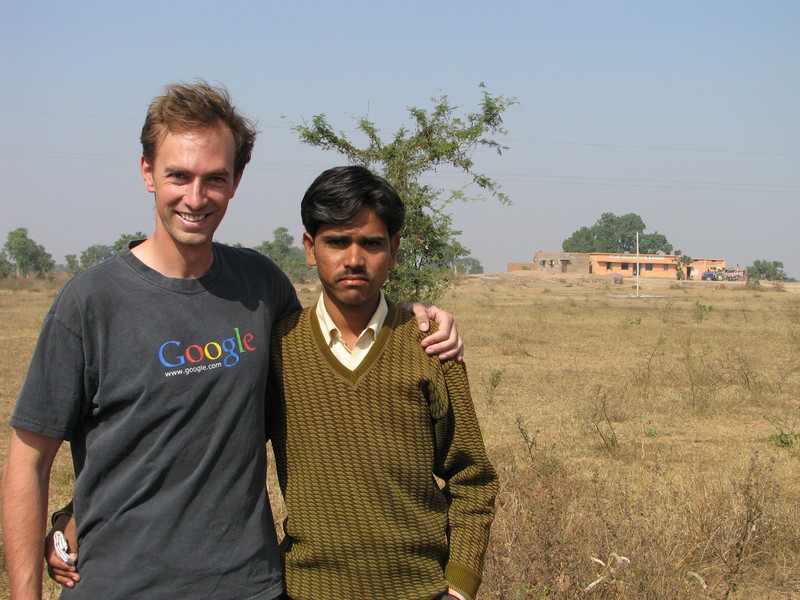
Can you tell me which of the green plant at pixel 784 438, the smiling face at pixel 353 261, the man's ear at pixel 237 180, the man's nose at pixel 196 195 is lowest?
the green plant at pixel 784 438

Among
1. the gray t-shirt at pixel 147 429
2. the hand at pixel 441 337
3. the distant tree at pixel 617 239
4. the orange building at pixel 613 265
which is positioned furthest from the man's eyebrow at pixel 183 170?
the distant tree at pixel 617 239

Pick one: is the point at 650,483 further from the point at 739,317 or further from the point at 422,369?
the point at 739,317

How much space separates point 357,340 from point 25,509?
2.81 ft

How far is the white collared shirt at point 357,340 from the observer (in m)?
1.96

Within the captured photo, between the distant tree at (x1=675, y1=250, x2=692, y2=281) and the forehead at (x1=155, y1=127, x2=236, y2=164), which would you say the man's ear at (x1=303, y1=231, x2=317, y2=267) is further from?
the distant tree at (x1=675, y1=250, x2=692, y2=281)

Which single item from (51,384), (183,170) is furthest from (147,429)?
(183,170)

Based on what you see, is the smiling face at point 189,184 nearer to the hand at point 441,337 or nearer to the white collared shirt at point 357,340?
the white collared shirt at point 357,340

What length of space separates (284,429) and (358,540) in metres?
0.34

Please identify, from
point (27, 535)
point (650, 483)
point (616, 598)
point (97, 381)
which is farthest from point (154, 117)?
point (650, 483)

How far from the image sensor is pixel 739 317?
23469 mm

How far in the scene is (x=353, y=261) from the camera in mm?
1932

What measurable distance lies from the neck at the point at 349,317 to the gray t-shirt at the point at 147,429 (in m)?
0.31

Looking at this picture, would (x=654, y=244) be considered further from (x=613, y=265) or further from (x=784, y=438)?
(x=784, y=438)

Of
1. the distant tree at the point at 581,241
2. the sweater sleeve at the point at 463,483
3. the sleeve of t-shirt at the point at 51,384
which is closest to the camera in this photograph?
the sleeve of t-shirt at the point at 51,384
